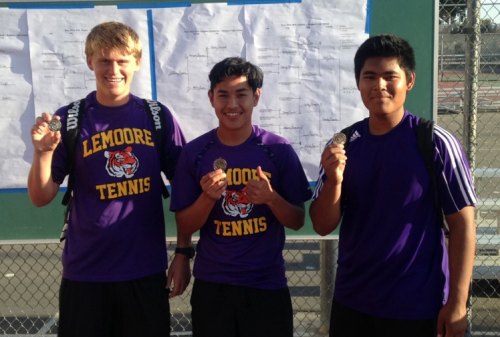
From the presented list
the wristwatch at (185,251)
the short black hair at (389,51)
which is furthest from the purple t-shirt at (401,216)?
A: the wristwatch at (185,251)

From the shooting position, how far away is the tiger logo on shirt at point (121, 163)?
262cm

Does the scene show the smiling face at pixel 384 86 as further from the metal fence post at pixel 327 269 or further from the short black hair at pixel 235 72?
the metal fence post at pixel 327 269

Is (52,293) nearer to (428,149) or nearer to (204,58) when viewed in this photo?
(204,58)

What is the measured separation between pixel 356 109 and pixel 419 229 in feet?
4.12

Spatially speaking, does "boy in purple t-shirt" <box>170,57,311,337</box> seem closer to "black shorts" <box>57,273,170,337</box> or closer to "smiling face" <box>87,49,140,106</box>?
"black shorts" <box>57,273,170,337</box>

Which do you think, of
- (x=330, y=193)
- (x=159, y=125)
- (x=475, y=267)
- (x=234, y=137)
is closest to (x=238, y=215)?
(x=234, y=137)

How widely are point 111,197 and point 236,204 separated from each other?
0.58 meters

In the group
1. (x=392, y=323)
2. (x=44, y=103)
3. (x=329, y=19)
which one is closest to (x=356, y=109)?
(x=329, y=19)

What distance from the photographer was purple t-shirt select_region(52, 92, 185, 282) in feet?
8.59

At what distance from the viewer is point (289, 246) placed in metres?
6.78

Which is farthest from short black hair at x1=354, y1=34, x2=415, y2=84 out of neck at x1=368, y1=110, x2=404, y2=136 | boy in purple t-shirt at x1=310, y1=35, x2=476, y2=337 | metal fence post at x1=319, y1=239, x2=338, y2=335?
metal fence post at x1=319, y1=239, x2=338, y2=335

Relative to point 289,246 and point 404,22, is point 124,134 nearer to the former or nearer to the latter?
point 404,22

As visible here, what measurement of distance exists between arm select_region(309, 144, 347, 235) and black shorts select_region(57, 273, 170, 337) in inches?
34.1

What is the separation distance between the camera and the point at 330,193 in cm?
236
